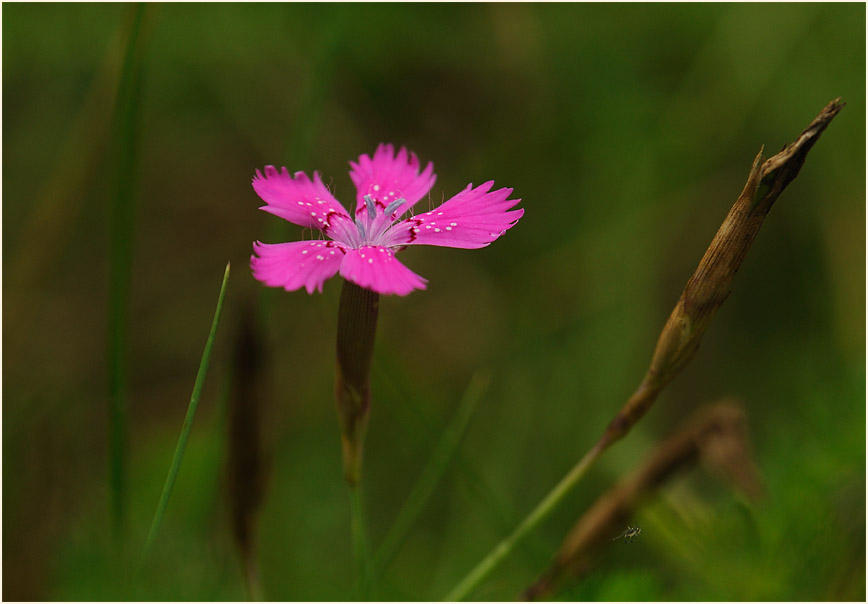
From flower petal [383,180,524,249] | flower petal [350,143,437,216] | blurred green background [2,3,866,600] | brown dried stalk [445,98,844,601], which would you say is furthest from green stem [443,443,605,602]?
blurred green background [2,3,866,600]

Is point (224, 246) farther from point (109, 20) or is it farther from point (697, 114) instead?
point (697, 114)

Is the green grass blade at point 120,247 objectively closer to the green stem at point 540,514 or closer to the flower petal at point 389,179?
the flower petal at point 389,179

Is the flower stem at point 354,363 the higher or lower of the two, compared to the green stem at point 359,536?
higher

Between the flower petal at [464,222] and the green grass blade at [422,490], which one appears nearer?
the flower petal at [464,222]

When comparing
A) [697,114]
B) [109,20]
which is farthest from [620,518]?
[109,20]

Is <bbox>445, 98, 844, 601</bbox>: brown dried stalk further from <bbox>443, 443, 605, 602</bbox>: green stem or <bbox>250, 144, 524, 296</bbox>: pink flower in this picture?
<bbox>250, 144, 524, 296</bbox>: pink flower

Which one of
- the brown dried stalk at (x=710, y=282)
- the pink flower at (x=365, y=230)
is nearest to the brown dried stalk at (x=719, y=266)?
the brown dried stalk at (x=710, y=282)

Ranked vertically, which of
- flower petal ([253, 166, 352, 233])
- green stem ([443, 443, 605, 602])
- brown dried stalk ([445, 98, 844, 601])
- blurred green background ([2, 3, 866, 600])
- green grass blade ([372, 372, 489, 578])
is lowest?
green stem ([443, 443, 605, 602])
